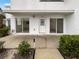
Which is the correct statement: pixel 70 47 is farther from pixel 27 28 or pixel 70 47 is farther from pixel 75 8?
pixel 27 28

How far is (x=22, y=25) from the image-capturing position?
989 inches

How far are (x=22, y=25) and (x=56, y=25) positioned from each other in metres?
5.00

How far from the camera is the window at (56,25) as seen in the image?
2500cm

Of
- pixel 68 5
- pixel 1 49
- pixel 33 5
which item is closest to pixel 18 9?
pixel 33 5

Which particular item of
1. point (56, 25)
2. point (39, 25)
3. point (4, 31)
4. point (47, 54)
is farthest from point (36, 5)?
point (47, 54)

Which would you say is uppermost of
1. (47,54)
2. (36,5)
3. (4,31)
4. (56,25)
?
(36,5)

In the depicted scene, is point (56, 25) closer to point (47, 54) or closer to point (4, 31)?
point (4, 31)

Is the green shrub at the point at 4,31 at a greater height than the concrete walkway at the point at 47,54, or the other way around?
the green shrub at the point at 4,31

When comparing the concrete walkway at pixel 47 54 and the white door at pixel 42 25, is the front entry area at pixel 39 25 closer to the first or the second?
the white door at pixel 42 25

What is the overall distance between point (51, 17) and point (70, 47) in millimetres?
13980

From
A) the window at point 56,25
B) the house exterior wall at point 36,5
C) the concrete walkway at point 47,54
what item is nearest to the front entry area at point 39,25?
the window at point 56,25

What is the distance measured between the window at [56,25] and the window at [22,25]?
369cm

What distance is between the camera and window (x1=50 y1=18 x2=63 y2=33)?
2500cm

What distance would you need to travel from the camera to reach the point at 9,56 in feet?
39.2
